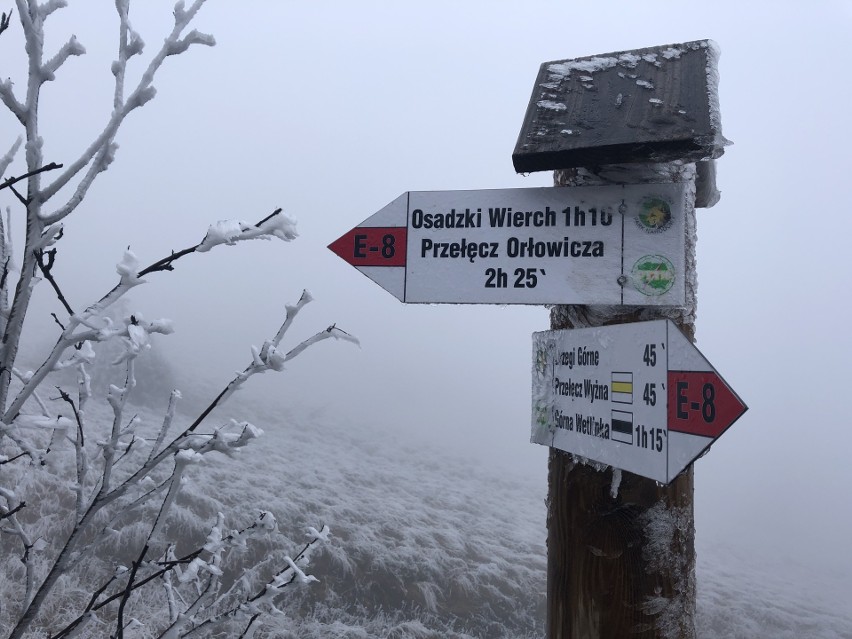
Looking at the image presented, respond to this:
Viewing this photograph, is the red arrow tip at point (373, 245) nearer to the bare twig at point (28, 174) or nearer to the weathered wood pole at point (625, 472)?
the weathered wood pole at point (625, 472)

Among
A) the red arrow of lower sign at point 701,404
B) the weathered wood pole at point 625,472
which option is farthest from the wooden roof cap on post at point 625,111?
the red arrow of lower sign at point 701,404

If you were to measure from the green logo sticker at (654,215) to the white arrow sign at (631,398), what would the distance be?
0.29m

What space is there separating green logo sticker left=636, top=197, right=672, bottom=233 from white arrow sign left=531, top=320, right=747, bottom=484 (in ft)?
0.94

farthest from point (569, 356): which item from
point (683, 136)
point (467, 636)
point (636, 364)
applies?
point (467, 636)

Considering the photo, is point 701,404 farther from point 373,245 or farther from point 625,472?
point 373,245

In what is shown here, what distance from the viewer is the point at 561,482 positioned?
1.86m

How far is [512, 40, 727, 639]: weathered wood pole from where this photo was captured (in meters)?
1.68

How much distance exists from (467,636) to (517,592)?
1310mm

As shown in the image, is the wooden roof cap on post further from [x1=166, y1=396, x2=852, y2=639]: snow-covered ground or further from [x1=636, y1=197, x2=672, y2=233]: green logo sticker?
[x1=166, y1=396, x2=852, y2=639]: snow-covered ground

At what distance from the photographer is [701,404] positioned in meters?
1.38

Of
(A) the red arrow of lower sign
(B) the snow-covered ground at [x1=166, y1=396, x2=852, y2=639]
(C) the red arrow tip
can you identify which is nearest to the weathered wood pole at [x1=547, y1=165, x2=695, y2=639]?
(A) the red arrow of lower sign

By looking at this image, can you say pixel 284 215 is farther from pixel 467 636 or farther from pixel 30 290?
pixel 467 636

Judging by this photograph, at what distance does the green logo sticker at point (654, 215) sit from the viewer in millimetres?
1697

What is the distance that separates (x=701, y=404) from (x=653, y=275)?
1.41 ft
